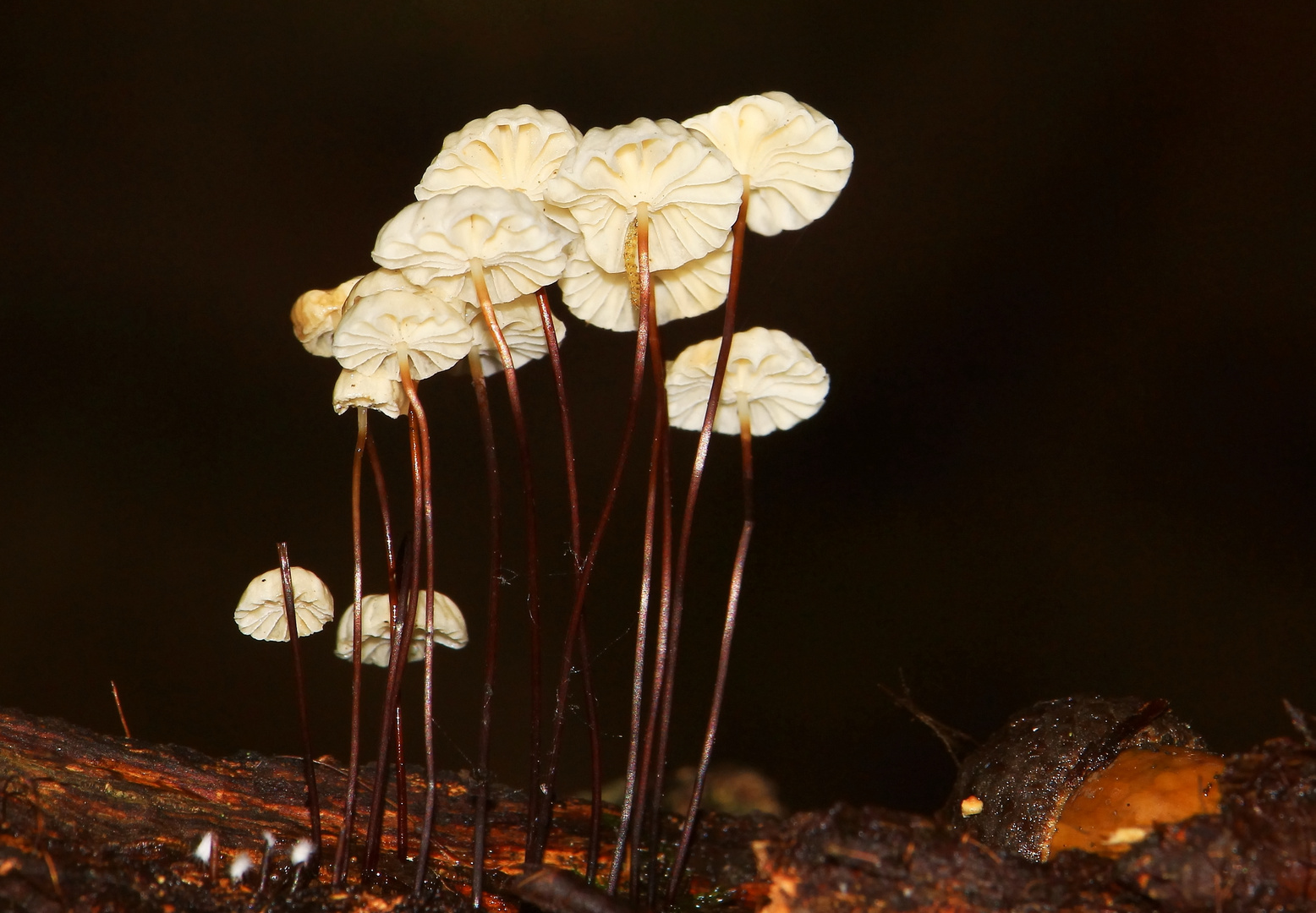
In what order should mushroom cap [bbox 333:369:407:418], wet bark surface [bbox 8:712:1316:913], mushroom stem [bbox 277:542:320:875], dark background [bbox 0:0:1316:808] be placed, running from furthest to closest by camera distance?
dark background [bbox 0:0:1316:808]
mushroom cap [bbox 333:369:407:418]
mushroom stem [bbox 277:542:320:875]
wet bark surface [bbox 8:712:1316:913]

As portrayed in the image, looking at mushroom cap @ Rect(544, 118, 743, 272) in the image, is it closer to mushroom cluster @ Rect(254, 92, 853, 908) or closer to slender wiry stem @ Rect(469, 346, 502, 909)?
mushroom cluster @ Rect(254, 92, 853, 908)

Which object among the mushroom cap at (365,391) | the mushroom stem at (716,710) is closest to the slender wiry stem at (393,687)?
the mushroom cap at (365,391)

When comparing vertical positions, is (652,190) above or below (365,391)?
above

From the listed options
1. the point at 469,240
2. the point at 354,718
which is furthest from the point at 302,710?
the point at 469,240

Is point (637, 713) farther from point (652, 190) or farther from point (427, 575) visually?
point (652, 190)

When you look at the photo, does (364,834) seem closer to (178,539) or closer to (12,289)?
(178,539)

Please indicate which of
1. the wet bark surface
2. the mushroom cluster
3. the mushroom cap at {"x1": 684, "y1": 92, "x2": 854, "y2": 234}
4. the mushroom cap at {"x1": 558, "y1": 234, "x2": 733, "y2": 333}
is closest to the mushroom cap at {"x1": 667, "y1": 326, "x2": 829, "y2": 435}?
the mushroom cluster
